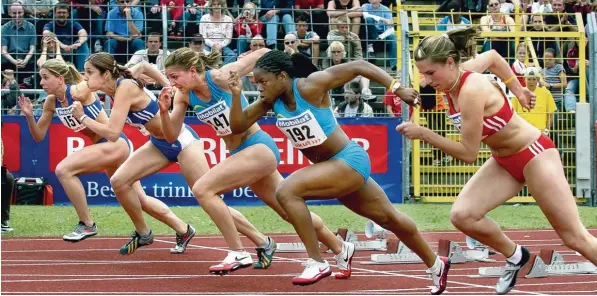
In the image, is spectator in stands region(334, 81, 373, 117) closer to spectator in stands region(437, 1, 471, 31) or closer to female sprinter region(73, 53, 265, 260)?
spectator in stands region(437, 1, 471, 31)

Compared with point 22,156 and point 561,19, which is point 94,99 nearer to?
point 22,156

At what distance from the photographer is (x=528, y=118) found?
57.9 ft

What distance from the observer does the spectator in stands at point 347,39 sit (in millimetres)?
18344

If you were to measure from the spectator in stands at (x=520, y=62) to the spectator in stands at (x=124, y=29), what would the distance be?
619 centimetres

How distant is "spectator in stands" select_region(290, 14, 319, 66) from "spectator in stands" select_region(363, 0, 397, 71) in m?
0.88

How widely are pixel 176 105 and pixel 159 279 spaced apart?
1.78 metres

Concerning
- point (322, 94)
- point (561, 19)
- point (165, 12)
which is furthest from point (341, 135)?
point (561, 19)

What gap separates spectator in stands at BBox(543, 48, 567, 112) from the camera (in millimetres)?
18312

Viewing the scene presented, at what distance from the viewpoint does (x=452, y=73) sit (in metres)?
7.97

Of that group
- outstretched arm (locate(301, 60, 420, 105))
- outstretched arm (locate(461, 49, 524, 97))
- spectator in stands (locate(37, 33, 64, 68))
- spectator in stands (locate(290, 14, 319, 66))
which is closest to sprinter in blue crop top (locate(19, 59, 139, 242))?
outstretched arm (locate(301, 60, 420, 105))

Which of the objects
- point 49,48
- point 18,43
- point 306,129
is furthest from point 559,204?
point 18,43

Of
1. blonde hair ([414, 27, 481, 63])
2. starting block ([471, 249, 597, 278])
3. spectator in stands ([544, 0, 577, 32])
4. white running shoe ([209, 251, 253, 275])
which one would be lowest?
starting block ([471, 249, 597, 278])

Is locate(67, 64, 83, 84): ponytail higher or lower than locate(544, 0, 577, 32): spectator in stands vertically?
lower

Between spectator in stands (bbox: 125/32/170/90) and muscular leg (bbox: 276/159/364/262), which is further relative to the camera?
spectator in stands (bbox: 125/32/170/90)
